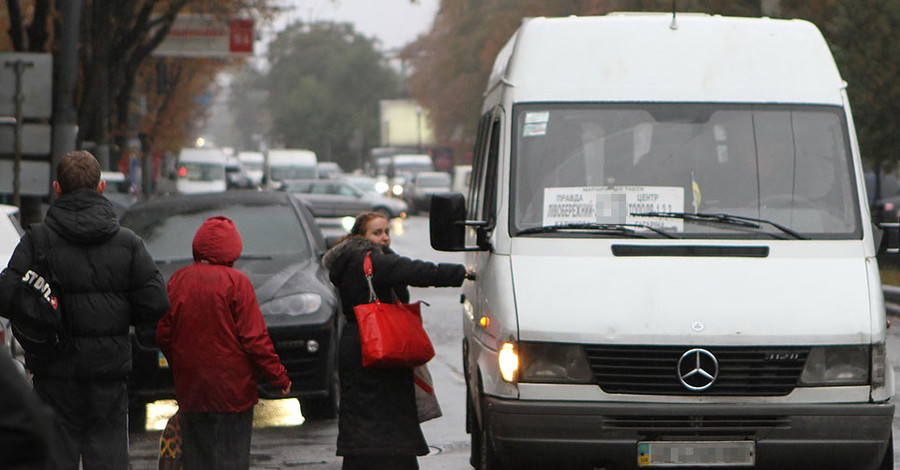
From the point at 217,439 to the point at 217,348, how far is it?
398mm

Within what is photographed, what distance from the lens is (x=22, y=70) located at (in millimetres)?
14703

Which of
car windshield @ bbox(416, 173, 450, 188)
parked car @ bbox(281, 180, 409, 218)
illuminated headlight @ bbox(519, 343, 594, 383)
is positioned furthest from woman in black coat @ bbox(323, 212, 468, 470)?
car windshield @ bbox(416, 173, 450, 188)

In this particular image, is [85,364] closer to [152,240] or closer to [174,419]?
[174,419]

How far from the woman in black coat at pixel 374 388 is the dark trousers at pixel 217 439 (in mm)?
620

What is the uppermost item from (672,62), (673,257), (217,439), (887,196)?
(672,62)

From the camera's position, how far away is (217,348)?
6.02 metres

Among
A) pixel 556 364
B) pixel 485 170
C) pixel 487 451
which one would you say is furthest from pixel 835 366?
pixel 485 170

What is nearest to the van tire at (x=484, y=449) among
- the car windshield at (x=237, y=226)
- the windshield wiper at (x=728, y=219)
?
the windshield wiper at (x=728, y=219)

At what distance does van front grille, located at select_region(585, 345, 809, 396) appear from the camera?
609cm

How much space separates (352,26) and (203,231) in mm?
148839

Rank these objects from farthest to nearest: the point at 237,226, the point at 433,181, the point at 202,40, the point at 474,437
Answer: the point at 433,181, the point at 202,40, the point at 237,226, the point at 474,437

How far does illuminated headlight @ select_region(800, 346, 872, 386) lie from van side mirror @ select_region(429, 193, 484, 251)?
1612 millimetres

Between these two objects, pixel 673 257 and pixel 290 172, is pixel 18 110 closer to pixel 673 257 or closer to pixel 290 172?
pixel 673 257

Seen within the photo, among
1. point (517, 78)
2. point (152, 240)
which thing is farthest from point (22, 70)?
point (517, 78)
